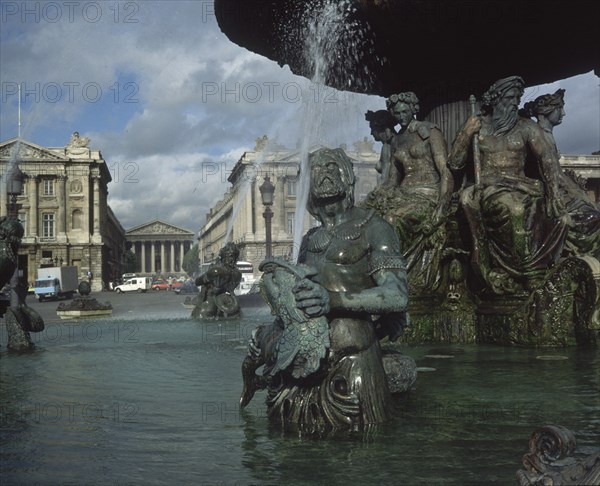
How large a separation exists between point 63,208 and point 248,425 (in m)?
83.9

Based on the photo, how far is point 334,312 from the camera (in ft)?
9.98

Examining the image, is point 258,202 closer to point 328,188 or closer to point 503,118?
point 503,118

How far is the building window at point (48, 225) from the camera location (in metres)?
81.6

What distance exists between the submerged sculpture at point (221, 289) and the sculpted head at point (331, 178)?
763 centimetres

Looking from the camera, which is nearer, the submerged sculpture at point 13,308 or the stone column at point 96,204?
the submerged sculpture at point 13,308

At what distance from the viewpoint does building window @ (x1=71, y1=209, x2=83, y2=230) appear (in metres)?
83.2

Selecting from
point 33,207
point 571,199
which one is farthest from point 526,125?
point 33,207

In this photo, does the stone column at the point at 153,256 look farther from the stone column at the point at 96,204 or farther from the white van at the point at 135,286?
the white van at the point at 135,286

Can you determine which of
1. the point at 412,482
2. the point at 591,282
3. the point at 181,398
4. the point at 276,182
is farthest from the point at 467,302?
the point at 276,182

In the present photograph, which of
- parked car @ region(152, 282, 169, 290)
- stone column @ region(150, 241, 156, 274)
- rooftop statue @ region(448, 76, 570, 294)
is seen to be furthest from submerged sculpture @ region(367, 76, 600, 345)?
stone column @ region(150, 241, 156, 274)

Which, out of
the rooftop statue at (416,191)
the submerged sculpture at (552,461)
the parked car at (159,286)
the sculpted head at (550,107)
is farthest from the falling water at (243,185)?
the submerged sculpture at (552,461)

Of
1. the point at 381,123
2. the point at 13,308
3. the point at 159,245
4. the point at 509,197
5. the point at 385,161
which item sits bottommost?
the point at 13,308

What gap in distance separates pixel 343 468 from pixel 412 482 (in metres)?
0.27

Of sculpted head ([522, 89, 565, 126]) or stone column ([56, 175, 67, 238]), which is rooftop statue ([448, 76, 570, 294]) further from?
stone column ([56, 175, 67, 238])
